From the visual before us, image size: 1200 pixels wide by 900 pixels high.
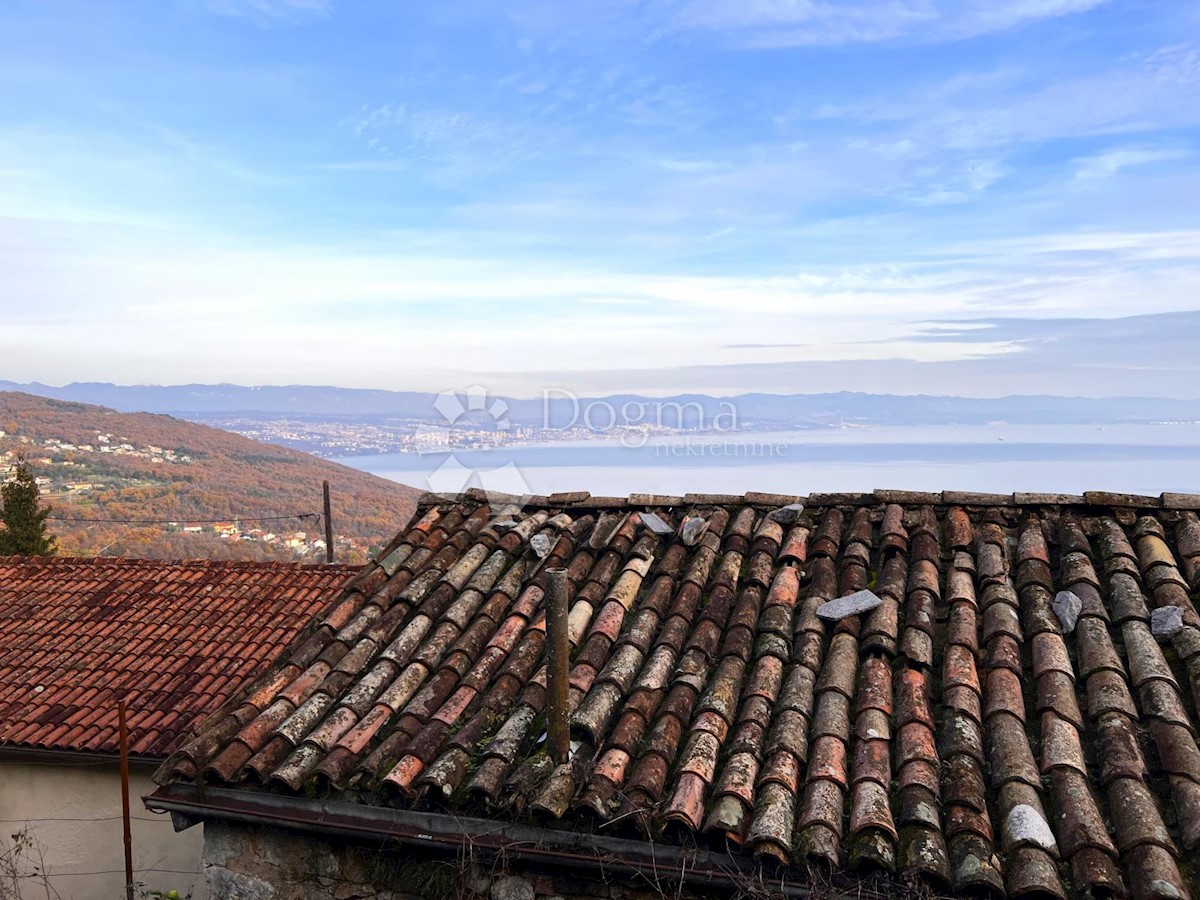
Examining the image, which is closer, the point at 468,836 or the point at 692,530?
the point at 468,836

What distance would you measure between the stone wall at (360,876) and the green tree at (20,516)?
61.6ft

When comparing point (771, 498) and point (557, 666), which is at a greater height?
point (771, 498)

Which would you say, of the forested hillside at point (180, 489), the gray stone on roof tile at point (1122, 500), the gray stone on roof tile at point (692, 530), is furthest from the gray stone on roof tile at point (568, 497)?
the forested hillside at point (180, 489)

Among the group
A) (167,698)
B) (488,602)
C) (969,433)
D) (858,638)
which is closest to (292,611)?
(167,698)

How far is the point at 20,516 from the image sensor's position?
19844 mm

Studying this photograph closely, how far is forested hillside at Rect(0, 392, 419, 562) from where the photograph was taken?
25578mm

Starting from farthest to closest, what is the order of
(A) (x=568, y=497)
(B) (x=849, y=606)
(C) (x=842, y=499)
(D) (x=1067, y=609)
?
1. (A) (x=568, y=497)
2. (C) (x=842, y=499)
3. (B) (x=849, y=606)
4. (D) (x=1067, y=609)

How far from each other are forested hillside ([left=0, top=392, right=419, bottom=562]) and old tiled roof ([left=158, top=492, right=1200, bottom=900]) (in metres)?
18.3

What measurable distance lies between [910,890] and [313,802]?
2.76 meters

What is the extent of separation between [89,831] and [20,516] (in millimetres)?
13205

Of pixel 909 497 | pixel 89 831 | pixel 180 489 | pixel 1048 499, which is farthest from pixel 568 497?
pixel 180 489

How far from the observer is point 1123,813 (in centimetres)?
342

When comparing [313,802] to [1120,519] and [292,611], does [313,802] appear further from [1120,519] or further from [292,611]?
[292,611]

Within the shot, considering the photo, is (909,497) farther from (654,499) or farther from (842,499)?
(654,499)
